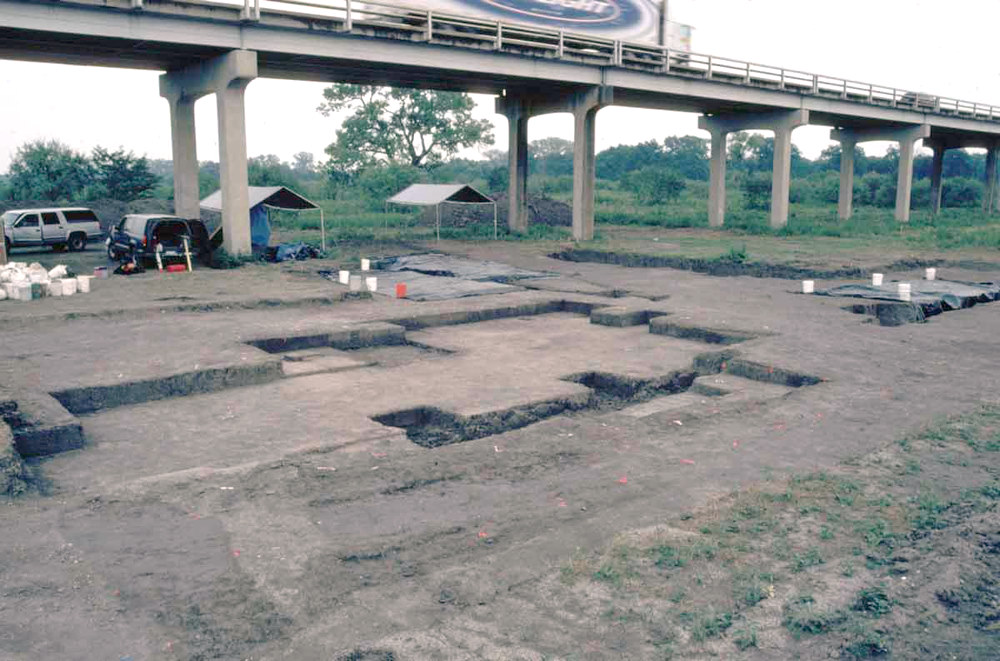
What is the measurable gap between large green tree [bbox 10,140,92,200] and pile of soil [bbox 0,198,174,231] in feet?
16.9

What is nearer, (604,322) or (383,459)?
(383,459)

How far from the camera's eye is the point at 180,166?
24.0 meters

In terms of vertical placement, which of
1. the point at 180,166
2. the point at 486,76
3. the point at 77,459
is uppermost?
the point at 486,76

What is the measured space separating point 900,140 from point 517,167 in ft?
72.9

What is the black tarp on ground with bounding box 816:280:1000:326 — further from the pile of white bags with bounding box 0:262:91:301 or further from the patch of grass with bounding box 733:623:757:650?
the pile of white bags with bounding box 0:262:91:301

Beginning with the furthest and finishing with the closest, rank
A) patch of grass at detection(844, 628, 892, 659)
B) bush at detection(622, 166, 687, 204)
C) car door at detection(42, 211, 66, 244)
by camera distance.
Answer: bush at detection(622, 166, 687, 204)
car door at detection(42, 211, 66, 244)
patch of grass at detection(844, 628, 892, 659)

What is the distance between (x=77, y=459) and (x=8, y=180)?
4337 centimetres

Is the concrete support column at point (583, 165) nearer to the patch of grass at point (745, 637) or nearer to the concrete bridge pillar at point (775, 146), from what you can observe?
the concrete bridge pillar at point (775, 146)

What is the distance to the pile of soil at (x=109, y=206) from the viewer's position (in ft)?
110

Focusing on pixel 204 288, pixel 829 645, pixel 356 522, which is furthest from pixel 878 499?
pixel 204 288

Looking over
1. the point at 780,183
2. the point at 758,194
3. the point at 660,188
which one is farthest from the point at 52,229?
the point at 758,194

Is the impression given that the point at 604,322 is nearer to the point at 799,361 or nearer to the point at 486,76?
the point at 799,361

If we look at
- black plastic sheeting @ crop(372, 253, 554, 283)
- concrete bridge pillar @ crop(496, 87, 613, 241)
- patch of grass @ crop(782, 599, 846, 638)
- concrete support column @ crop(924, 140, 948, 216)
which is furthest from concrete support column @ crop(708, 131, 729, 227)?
patch of grass @ crop(782, 599, 846, 638)

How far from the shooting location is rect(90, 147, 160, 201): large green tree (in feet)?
133
